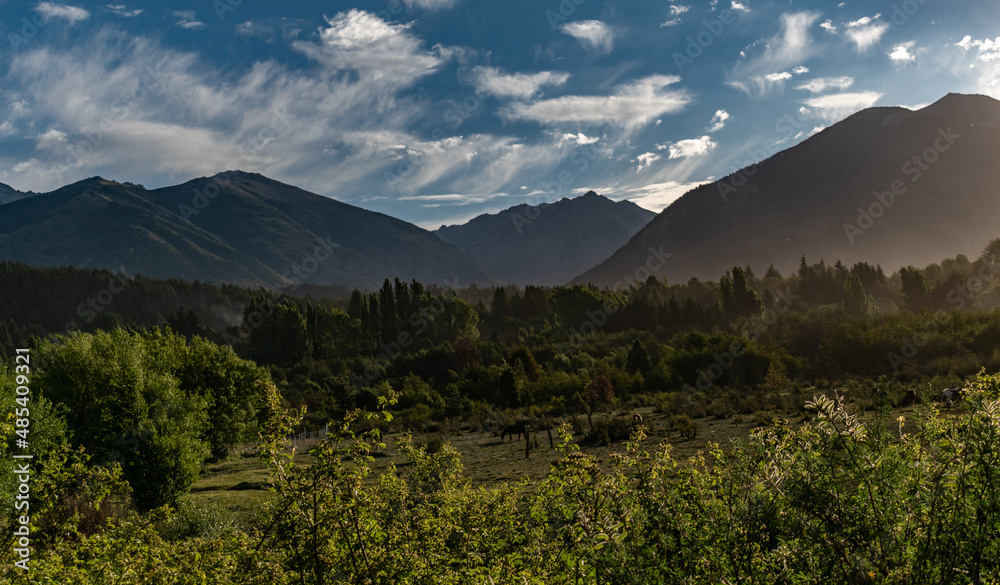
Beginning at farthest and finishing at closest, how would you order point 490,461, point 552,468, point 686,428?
1. point 490,461
2. point 686,428
3. point 552,468

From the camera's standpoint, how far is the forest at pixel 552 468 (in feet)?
14.3

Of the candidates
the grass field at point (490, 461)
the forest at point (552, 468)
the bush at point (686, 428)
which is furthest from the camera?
the bush at point (686, 428)

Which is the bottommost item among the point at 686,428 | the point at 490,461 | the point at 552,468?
the point at 490,461

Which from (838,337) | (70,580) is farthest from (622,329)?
(70,580)

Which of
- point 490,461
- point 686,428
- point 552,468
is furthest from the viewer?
→ point 490,461

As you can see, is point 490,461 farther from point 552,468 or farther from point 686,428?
point 552,468

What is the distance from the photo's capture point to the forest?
Answer: 14.3 feet

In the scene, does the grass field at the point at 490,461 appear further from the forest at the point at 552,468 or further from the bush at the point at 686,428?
the forest at the point at 552,468

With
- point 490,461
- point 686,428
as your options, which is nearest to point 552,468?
point 490,461

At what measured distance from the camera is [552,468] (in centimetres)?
779

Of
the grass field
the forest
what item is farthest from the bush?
the forest

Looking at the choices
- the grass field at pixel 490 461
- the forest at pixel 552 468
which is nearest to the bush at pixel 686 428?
the grass field at pixel 490 461

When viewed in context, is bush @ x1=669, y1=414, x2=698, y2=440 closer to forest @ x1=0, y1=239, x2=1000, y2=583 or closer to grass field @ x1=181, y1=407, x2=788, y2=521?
grass field @ x1=181, y1=407, x2=788, y2=521

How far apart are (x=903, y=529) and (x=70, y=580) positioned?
1003 cm
